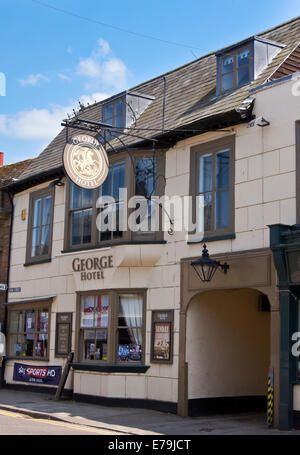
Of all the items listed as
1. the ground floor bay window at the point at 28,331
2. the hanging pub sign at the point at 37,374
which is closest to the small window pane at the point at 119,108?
the ground floor bay window at the point at 28,331

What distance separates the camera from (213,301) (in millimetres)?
15203

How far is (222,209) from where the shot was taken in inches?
566

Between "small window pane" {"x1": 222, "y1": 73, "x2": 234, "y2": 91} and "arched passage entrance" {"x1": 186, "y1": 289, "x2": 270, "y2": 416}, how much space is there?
4868mm

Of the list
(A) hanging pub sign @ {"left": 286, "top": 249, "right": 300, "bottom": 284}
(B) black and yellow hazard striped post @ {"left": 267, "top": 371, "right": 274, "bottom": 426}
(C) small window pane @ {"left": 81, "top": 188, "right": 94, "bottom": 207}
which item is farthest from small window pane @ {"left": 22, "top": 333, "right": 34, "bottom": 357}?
(A) hanging pub sign @ {"left": 286, "top": 249, "right": 300, "bottom": 284}

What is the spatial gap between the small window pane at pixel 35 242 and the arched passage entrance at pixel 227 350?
22.0 feet

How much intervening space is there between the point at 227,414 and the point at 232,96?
7.27 meters

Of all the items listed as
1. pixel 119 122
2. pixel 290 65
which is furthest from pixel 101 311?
pixel 290 65

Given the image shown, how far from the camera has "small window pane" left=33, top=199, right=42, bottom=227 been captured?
19969 millimetres

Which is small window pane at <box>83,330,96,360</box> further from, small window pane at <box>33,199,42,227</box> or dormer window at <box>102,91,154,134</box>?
dormer window at <box>102,91,154,134</box>

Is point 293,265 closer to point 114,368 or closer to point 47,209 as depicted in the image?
point 114,368

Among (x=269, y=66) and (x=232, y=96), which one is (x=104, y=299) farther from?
(x=269, y=66)

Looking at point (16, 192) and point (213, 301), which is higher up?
point (16, 192)

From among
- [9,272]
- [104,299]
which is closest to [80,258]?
[104,299]

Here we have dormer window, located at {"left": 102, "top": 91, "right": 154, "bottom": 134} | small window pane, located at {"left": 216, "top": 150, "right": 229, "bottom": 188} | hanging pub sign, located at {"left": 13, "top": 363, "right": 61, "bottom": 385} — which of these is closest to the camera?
small window pane, located at {"left": 216, "top": 150, "right": 229, "bottom": 188}
